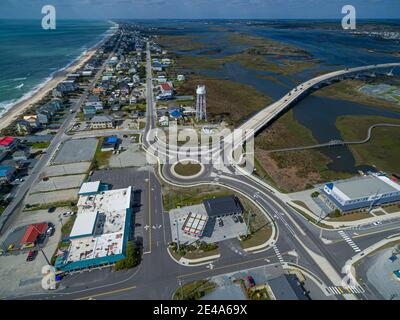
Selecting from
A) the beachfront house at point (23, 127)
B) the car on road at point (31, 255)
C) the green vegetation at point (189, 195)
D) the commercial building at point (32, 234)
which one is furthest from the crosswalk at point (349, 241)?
the beachfront house at point (23, 127)

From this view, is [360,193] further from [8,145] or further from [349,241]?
[8,145]

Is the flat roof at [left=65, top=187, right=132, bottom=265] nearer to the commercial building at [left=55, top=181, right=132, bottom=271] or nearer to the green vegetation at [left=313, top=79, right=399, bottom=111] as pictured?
the commercial building at [left=55, top=181, right=132, bottom=271]

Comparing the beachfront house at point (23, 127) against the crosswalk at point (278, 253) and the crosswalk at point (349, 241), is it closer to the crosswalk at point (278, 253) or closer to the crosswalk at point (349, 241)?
the crosswalk at point (278, 253)

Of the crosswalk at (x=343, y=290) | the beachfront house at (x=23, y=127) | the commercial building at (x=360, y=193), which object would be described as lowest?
the crosswalk at (x=343, y=290)

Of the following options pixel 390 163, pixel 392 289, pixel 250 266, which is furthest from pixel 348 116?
pixel 250 266

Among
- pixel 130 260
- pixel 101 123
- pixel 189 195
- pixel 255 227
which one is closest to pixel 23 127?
pixel 101 123

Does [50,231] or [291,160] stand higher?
[291,160]
